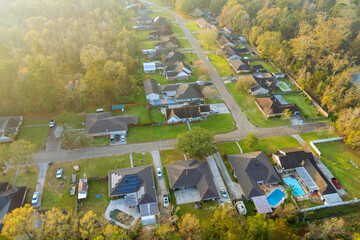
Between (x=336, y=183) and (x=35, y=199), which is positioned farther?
(x=336, y=183)

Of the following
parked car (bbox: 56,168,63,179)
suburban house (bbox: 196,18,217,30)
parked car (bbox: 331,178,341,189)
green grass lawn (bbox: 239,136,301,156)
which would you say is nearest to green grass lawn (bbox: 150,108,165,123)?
green grass lawn (bbox: 239,136,301,156)

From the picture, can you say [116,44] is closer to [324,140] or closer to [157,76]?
[157,76]

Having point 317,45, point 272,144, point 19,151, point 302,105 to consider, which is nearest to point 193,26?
point 317,45

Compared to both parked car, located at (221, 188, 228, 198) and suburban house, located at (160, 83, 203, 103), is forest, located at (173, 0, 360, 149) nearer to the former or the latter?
parked car, located at (221, 188, 228, 198)

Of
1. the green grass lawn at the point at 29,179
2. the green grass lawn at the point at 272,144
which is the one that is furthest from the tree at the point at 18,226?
the green grass lawn at the point at 272,144

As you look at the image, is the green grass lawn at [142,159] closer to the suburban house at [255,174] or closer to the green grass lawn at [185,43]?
the suburban house at [255,174]

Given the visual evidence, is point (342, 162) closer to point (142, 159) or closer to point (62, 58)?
point (142, 159)
